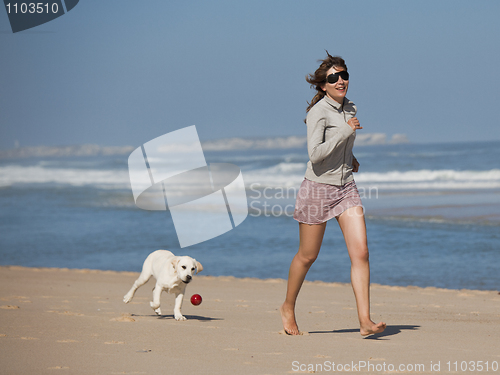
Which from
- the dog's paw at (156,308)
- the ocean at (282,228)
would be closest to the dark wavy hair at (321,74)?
the dog's paw at (156,308)

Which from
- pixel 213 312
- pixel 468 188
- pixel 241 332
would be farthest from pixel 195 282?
pixel 468 188

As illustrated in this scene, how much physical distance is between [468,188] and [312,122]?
2121 cm

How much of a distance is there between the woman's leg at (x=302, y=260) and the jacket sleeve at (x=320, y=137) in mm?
509

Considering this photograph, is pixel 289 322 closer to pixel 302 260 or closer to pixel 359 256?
pixel 302 260

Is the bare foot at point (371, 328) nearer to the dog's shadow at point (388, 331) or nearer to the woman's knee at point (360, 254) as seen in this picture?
the dog's shadow at point (388, 331)

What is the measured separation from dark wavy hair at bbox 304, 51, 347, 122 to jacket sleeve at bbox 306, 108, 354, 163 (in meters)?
0.22

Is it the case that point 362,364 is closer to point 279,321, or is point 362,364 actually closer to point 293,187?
point 279,321

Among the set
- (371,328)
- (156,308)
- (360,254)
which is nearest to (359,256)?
(360,254)

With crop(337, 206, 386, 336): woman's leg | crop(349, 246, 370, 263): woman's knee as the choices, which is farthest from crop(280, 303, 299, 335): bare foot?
crop(349, 246, 370, 263): woman's knee

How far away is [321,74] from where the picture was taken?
162 inches

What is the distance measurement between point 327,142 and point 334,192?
373 mm

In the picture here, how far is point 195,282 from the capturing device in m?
7.80

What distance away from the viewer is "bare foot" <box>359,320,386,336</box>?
3.77 m

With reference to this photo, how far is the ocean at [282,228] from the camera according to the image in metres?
9.32
